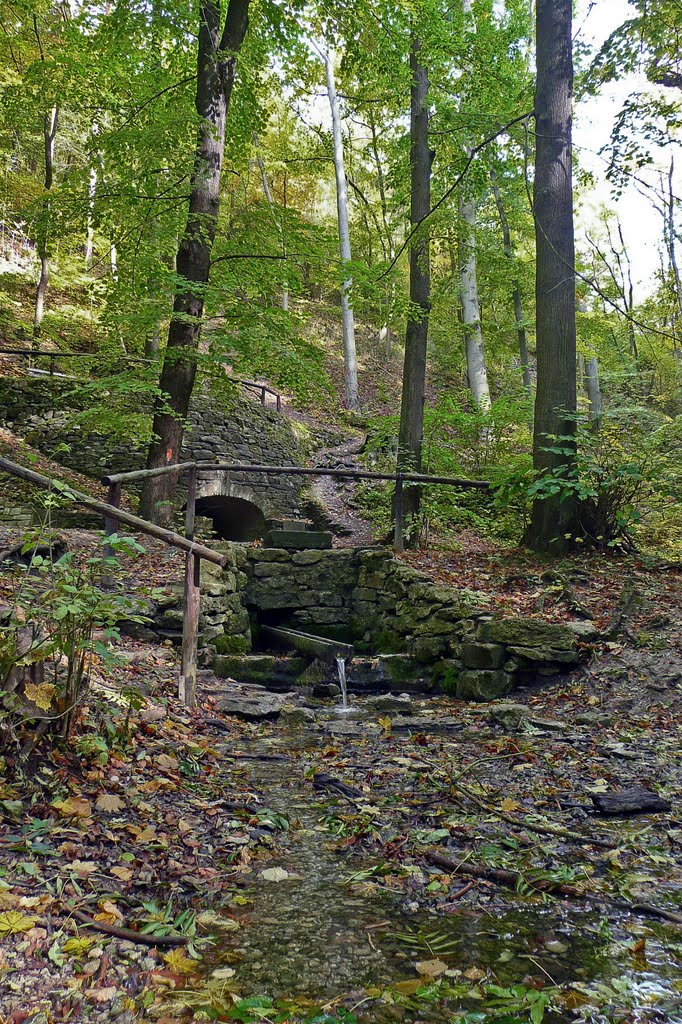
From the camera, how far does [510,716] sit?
466cm

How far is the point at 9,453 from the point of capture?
35.5 ft

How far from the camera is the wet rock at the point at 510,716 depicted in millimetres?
4535

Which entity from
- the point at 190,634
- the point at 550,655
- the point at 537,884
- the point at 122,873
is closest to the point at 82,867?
the point at 122,873

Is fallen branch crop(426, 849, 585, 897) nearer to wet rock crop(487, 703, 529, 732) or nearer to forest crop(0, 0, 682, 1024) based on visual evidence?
forest crop(0, 0, 682, 1024)

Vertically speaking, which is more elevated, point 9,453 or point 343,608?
point 9,453

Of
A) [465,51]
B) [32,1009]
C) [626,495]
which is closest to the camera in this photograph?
[32,1009]

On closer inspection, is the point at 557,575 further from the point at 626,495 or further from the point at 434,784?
the point at 434,784

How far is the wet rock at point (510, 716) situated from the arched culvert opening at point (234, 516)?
27.4 feet

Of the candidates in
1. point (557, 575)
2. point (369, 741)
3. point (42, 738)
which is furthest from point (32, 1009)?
point (557, 575)

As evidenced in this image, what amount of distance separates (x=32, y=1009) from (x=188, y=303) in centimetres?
768

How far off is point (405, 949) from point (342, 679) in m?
4.47

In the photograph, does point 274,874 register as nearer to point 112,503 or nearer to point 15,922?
point 15,922

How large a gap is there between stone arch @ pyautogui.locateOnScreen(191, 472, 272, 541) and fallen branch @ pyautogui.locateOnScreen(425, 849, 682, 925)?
9828 mm

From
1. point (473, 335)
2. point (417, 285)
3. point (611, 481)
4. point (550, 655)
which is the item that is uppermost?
point (473, 335)
